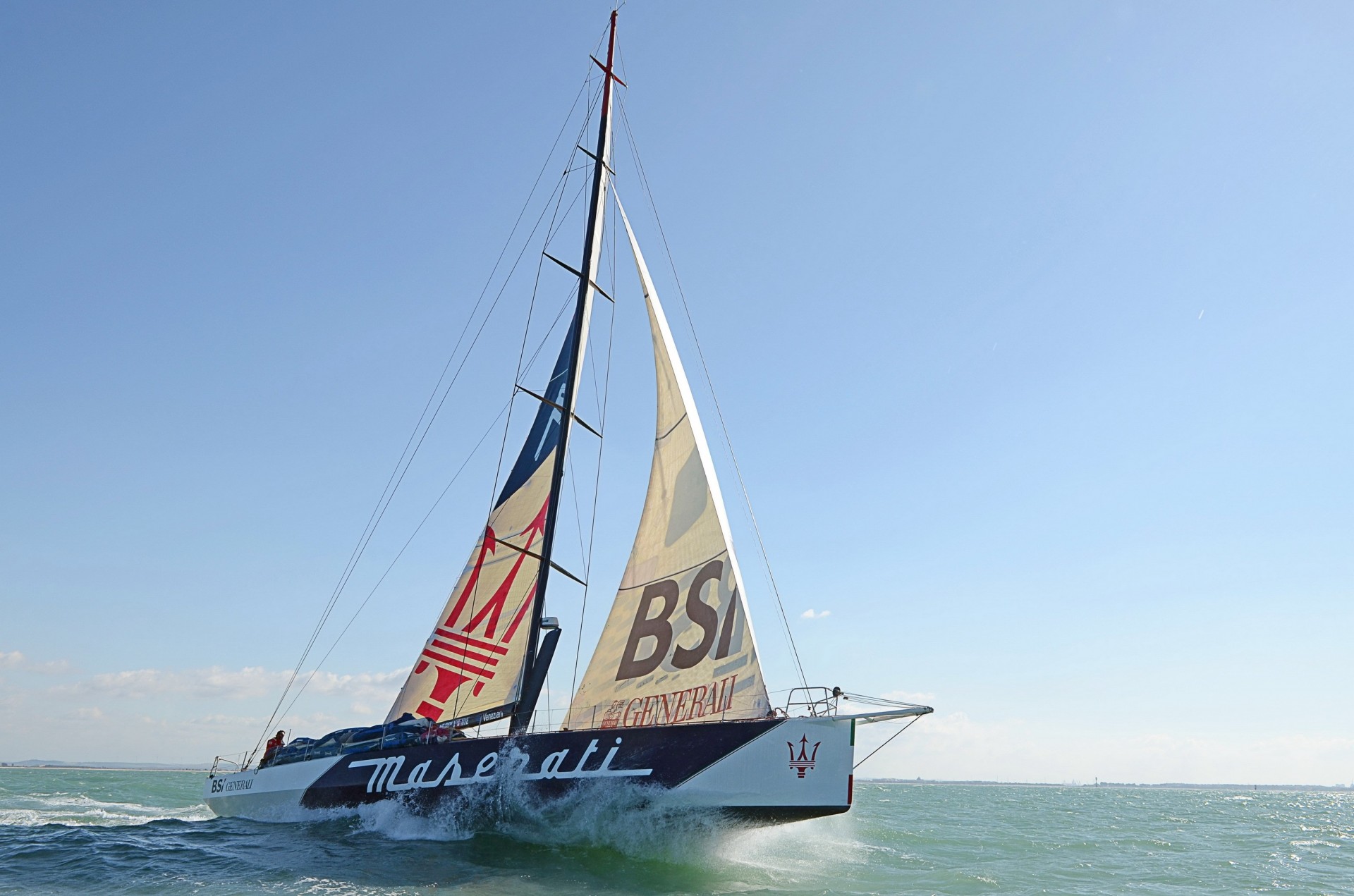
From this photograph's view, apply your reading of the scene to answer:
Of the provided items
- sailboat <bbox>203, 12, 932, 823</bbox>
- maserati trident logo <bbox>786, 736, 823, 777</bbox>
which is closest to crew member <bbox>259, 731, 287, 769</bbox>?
sailboat <bbox>203, 12, 932, 823</bbox>

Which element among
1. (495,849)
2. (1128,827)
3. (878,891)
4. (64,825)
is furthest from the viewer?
(1128,827)

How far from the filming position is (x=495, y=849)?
13.8 m

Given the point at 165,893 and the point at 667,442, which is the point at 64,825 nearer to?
the point at 165,893

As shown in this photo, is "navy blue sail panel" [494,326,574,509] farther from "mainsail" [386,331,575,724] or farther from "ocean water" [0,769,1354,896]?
"ocean water" [0,769,1354,896]

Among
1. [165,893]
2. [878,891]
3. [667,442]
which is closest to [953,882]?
[878,891]

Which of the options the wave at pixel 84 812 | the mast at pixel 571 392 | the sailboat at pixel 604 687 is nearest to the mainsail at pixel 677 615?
the sailboat at pixel 604 687

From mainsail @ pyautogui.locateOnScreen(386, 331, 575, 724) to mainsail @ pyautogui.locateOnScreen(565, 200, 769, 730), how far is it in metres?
2.83

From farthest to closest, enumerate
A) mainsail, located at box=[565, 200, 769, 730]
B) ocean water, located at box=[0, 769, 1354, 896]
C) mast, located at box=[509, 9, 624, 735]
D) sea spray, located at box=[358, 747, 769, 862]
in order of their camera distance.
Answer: mast, located at box=[509, 9, 624, 735] → mainsail, located at box=[565, 200, 769, 730] → sea spray, located at box=[358, 747, 769, 862] → ocean water, located at box=[0, 769, 1354, 896]

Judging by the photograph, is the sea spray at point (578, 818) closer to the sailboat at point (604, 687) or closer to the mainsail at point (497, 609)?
the sailboat at point (604, 687)

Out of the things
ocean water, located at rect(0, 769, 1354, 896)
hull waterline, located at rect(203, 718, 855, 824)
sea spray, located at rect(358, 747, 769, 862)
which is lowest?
ocean water, located at rect(0, 769, 1354, 896)

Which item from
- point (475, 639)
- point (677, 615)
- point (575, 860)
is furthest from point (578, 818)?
point (475, 639)

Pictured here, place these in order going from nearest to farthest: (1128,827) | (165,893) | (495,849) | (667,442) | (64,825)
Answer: (165,893)
(495,849)
(667,442)
(64,825)
(1128,827)

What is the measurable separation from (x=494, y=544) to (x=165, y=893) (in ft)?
28.3

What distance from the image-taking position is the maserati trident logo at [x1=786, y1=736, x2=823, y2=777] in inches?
482
